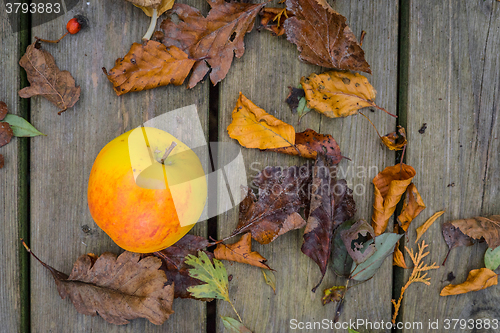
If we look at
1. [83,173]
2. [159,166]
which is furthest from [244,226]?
[83,173]

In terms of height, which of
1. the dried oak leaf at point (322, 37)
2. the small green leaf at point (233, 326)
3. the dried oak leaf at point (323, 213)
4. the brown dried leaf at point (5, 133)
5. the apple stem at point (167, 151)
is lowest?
the small green leaf at point (233, 326)

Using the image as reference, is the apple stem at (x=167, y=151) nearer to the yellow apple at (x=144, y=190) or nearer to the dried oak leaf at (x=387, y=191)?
the yellow apple at (x=144, y=190)

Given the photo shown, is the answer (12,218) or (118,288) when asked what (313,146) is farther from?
(12,218)

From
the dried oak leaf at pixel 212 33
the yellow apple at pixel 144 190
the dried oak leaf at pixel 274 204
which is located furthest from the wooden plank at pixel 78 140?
the dried oak leaf at pixel 274 204

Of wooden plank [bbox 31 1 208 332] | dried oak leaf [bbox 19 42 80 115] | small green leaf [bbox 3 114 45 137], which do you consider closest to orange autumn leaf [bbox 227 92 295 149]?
wooden plank [bbox 31 1 208 332]

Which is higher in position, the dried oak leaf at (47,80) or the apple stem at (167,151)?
the dried oak leaf at (47,80)

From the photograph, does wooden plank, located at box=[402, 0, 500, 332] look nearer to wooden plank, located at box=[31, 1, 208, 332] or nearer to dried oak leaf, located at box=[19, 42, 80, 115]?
wooden plank, located at box=[31, 1, 208, 332]

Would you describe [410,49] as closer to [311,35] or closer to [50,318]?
[311,35]

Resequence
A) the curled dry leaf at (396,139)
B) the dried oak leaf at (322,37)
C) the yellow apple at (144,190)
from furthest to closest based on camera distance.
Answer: the curled dry leaf at (396,139), the dried oak leaf at (322,37), the yellow apple at (144,190)
